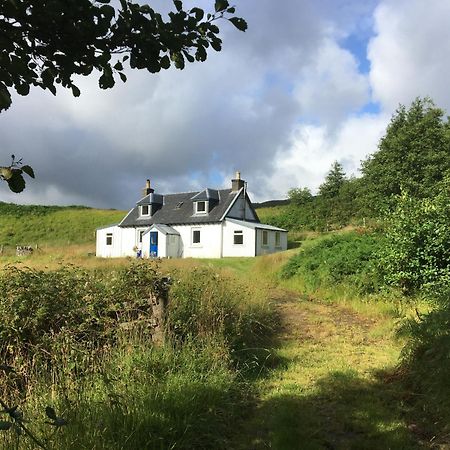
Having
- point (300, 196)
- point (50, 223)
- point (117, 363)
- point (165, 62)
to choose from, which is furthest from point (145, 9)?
point (50, 223)

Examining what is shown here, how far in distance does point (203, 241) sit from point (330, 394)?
28.6 meters

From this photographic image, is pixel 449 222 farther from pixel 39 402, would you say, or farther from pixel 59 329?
pixel 39 402

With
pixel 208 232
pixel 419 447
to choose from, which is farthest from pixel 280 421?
pixel 208 232

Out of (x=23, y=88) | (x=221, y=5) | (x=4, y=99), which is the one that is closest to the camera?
(x=4, y=99)

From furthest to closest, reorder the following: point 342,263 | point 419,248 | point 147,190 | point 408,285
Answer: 1. point 147,190
2. point 342,263
3. point 408,285
4. point 419,248

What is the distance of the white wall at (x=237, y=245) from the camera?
31.7 m

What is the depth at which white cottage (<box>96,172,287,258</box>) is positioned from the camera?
3281cm

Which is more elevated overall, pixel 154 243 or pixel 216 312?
pixel 154 243

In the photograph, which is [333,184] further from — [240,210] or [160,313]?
[160,313]

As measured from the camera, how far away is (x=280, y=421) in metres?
5.08

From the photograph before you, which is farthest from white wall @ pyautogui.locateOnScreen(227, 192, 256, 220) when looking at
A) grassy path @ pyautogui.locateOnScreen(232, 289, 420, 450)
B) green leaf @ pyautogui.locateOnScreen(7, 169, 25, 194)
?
green leaf @ pyautogui.locateOnScreen(7, 169, 25, 194)

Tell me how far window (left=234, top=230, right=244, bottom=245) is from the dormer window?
3.66 meters

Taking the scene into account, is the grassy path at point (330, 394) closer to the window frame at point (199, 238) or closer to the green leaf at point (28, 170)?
the green leaf at point (28, 170)

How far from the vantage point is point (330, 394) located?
6.05 m
